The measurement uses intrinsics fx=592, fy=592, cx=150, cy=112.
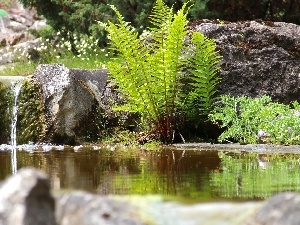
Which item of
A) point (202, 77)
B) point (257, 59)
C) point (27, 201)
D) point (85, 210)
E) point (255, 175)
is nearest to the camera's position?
point (27, 201)

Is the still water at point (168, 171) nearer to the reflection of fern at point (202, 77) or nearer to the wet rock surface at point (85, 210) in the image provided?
the wet rock surface at point (85, 210)

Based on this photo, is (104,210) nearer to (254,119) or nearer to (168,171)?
(168,171)

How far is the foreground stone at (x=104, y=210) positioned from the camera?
2.34 meters

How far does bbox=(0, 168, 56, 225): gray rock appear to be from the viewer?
2311 millimetres

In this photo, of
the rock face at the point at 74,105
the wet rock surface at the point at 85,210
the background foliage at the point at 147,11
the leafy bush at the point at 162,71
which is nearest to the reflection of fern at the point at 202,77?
the leafy bush at the point at 162,71

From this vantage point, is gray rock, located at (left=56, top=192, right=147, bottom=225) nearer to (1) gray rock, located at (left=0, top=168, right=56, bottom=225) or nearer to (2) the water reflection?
(1) gray rock, located at (left=0, top=168, right=56, bottom=225)

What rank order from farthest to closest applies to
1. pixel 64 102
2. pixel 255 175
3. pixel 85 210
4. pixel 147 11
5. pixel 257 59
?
pixel 147 11
pixel 257 59
pixel 64 102
pixel 255 175
pixel 85 210

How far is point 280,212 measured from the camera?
7.74ft

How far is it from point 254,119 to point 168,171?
→ 2727 millimetres

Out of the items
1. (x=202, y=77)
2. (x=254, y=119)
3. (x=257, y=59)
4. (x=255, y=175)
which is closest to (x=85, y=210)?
(x=255, y=175)

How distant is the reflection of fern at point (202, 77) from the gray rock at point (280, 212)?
17.5 feet

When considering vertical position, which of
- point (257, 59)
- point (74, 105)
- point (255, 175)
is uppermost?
point (257, 59)

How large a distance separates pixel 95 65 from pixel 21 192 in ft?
31.9

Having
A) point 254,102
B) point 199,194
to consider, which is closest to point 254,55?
point 254,102
